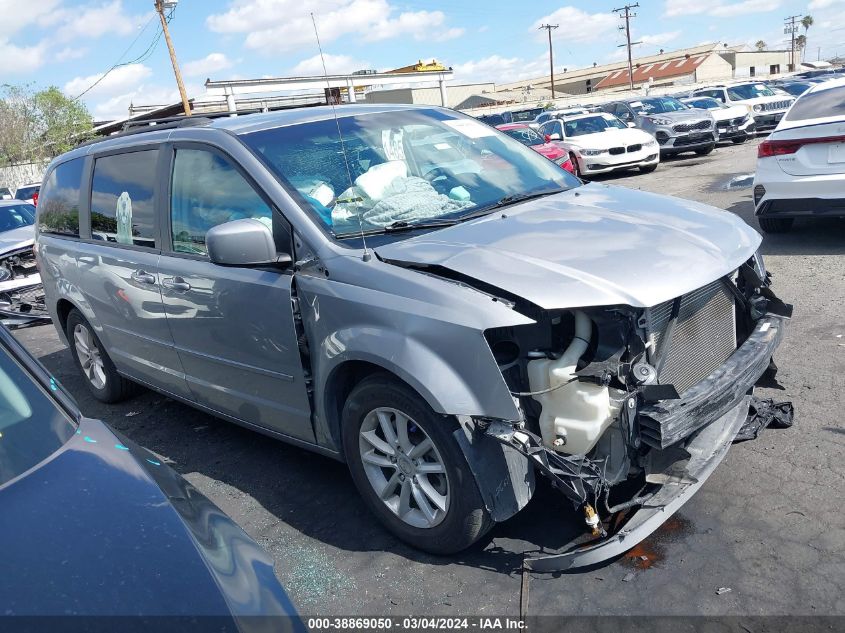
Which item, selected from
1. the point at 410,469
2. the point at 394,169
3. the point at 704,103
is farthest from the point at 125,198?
the point at 704,103

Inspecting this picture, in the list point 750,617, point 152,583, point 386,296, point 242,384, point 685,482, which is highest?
point 386,296

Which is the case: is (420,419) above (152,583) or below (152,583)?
below

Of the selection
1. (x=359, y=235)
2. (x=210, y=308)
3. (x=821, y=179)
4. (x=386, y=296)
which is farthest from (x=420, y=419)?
(x=821, y=179)

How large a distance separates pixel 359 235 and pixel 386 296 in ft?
1.63

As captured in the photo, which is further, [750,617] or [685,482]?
[685,482]

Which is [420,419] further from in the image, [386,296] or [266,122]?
[266,122]

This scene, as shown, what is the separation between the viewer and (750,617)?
261 centimetres

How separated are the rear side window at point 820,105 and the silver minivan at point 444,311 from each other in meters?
4.69

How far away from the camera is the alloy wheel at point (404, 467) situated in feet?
10.1

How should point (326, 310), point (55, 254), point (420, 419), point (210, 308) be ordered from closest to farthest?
1. point (420, 419)
2. point (326, 310)
3. point (210, 308)
4. point (55, 254)

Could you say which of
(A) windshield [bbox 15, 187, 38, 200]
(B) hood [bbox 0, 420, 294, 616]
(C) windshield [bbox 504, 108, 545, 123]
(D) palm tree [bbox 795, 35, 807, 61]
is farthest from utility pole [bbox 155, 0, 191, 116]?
(D) palm tree [bbox 795, 35, 807, 61]

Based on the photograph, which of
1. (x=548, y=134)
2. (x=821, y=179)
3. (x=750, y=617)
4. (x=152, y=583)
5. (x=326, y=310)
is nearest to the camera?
(x=152, y=583)

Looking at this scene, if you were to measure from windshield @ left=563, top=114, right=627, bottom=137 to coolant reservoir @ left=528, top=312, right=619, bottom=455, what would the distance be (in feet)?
51.5

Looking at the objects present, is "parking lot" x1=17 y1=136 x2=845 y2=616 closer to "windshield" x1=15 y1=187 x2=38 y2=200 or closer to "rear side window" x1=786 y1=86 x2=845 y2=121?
"rear side window" x1=786 y1=86 x2=845 y2=121
